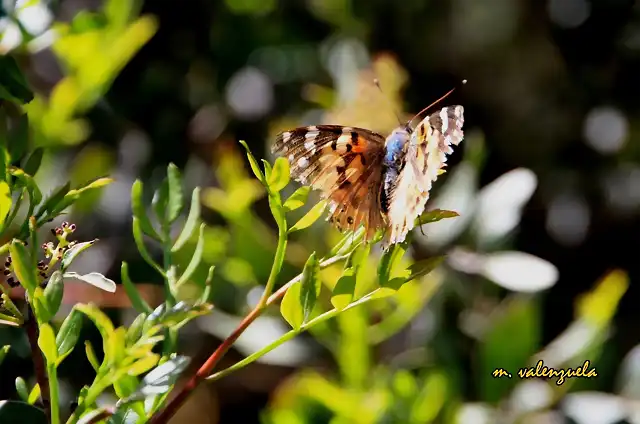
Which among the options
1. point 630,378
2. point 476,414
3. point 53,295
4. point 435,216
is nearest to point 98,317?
point 53,295

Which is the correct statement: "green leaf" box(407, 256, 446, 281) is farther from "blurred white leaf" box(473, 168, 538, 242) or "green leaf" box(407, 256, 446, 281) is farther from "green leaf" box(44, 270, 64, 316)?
"blurred white leaf" box(473, 168, 538, 242)

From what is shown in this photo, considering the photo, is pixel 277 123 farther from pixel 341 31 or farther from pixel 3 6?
pixel 3 6

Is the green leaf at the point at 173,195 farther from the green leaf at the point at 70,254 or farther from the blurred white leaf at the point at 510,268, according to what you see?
the blurred white leaf at the point at 510,268

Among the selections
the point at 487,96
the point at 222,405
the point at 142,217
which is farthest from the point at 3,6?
the point at 487,96

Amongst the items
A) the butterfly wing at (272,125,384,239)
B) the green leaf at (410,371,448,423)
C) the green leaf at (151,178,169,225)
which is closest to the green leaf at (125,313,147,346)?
the green leaf at (151,178,169,225)

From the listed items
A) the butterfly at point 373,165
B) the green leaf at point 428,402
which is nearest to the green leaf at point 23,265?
the butterfly at point 373,165
